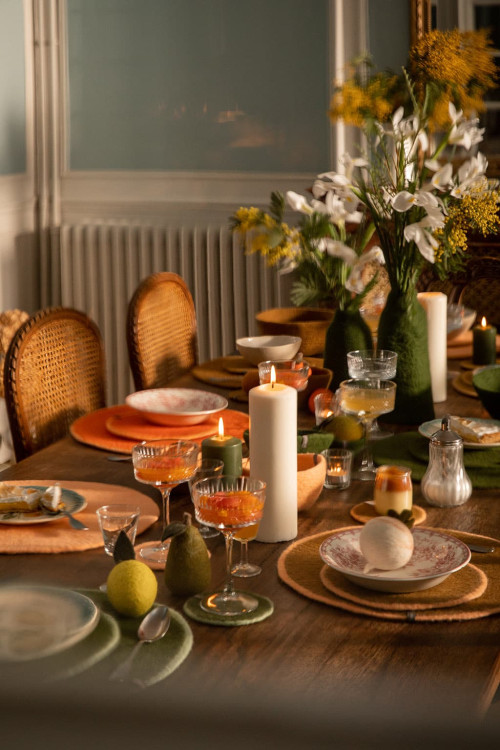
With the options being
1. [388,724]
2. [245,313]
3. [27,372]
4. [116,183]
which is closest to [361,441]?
[27,372]

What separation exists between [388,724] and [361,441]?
4.80 ft

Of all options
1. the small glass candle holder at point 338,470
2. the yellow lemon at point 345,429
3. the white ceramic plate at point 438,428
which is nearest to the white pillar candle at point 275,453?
the small glass candle holder at point 338,470

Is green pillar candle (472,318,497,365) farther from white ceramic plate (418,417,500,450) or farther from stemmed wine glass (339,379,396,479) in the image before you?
stemmed wine glass (339,379,396,479)

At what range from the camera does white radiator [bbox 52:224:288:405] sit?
3.94 metres

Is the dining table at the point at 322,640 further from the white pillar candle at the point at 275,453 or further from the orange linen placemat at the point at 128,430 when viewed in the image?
the orange linen placemat at the point at 128,430

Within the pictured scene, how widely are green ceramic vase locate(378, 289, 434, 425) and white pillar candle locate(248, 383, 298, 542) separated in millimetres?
655

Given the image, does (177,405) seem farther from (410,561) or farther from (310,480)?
(410,561)

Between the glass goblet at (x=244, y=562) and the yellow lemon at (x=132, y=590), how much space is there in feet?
0.45

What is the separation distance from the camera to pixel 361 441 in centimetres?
160

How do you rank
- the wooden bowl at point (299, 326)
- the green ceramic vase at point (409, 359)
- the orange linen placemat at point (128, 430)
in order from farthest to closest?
the wooden bowl at point (299, 326) → the green ceramic vase at point (409, 359) → the orange linen placemat at point (128, 430)

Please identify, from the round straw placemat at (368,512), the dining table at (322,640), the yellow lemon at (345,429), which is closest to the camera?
the dining table at (322,640)

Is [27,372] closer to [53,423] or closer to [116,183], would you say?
[53,423]

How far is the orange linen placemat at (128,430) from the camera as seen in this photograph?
5.68 ft

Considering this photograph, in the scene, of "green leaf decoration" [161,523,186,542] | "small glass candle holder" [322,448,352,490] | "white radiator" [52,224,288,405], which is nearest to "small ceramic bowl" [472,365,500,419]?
"small glass candle holder" [322,448,352,490]
